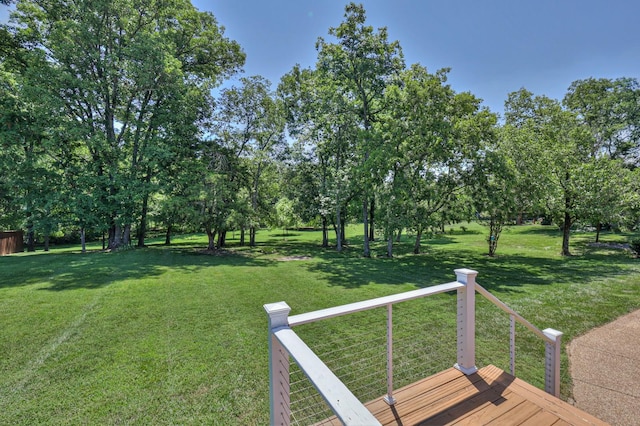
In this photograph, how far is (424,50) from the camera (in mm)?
13664

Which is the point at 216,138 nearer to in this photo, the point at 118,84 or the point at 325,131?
the point at 118,84

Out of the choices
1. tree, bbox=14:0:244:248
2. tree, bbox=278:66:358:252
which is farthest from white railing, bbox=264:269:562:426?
tree, bbox=14:0:244:248

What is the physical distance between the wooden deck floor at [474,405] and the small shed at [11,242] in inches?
918

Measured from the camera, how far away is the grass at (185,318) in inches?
123

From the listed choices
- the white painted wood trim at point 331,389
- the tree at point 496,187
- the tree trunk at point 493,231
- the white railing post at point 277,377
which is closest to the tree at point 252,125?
the tree at point 496,187

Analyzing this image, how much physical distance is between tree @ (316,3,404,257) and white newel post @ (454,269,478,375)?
10517mm

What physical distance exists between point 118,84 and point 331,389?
19204 millimetres

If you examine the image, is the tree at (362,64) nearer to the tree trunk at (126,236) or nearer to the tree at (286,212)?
the tree at (286,212)

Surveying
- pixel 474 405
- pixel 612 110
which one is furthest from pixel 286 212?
pixel 612 110

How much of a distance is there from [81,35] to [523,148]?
21.3 m

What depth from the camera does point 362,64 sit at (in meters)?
13.5

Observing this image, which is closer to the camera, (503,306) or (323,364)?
(323,364)

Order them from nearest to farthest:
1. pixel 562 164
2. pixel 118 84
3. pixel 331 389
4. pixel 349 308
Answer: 1. pixel 331 389
2. pixel 349 308
3. pixel 562 164
4. pixel 118 84

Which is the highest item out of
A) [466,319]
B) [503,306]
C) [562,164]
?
[562,164]
